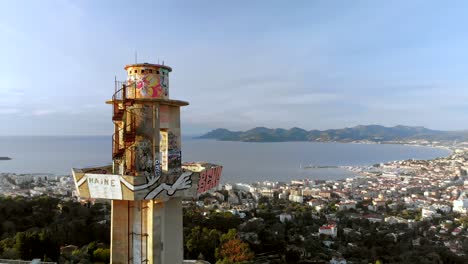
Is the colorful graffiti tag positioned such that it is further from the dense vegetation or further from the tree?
the tree

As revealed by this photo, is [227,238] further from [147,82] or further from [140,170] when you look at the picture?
[147,82]

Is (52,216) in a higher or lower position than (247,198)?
higher

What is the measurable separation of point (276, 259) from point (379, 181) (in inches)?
1834

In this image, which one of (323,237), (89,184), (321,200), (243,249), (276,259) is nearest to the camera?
(89,184)

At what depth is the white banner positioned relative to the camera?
4.80 meters

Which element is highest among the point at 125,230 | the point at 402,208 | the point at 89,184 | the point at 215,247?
the point at 89,184

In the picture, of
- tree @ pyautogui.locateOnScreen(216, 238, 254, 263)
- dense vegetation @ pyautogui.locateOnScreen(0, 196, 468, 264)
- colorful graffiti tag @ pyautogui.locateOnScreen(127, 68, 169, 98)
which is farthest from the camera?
tree @ pyautogui.locateOnScreen(216, 238, 254, 263)

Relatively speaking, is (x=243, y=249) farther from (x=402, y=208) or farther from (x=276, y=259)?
(x=402, y=208)

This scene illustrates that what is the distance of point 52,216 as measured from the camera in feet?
64.5

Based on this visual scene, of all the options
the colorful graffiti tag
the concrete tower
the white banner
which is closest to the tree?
the concrete tower

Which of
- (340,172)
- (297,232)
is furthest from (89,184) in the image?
(340,172)

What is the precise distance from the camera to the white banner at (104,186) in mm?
4805

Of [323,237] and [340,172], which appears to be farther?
[340,172]

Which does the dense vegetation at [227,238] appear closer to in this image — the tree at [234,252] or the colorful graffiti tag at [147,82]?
the tree at [234,252]
